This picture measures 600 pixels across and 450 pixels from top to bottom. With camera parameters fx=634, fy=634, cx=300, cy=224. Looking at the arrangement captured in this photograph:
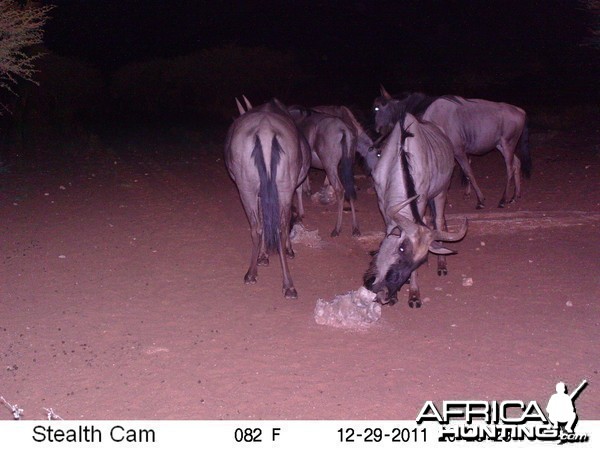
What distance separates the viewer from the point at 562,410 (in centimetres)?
389

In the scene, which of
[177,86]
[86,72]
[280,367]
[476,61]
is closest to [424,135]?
[280,367]

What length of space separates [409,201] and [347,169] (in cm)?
326

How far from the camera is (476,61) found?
29.7 meters

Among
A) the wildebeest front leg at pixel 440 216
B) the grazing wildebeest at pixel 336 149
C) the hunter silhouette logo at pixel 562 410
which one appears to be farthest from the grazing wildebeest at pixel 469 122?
the hunter silhouette logo at pixel 562 410

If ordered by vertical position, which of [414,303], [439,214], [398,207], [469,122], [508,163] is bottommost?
[414,303]

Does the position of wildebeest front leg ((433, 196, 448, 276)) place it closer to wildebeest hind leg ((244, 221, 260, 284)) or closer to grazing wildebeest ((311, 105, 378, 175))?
wildebeest hind leg ((244, 221, 260, 284))

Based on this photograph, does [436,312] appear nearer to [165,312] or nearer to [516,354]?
[516,354]

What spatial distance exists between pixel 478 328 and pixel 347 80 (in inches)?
1109

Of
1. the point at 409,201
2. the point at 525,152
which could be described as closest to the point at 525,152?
the point at 525,152

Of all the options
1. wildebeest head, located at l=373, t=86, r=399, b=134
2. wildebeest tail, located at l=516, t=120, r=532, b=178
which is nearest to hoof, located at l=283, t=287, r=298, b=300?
wildebeest head, located at l=373, t=86, r=399, b=134

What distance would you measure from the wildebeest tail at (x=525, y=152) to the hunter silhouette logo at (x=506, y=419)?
7.19 metres

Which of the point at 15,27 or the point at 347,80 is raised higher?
the point at 15,27

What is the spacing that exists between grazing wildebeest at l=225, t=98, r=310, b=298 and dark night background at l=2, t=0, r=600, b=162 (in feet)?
41.8

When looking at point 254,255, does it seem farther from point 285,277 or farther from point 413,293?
point 413,293
